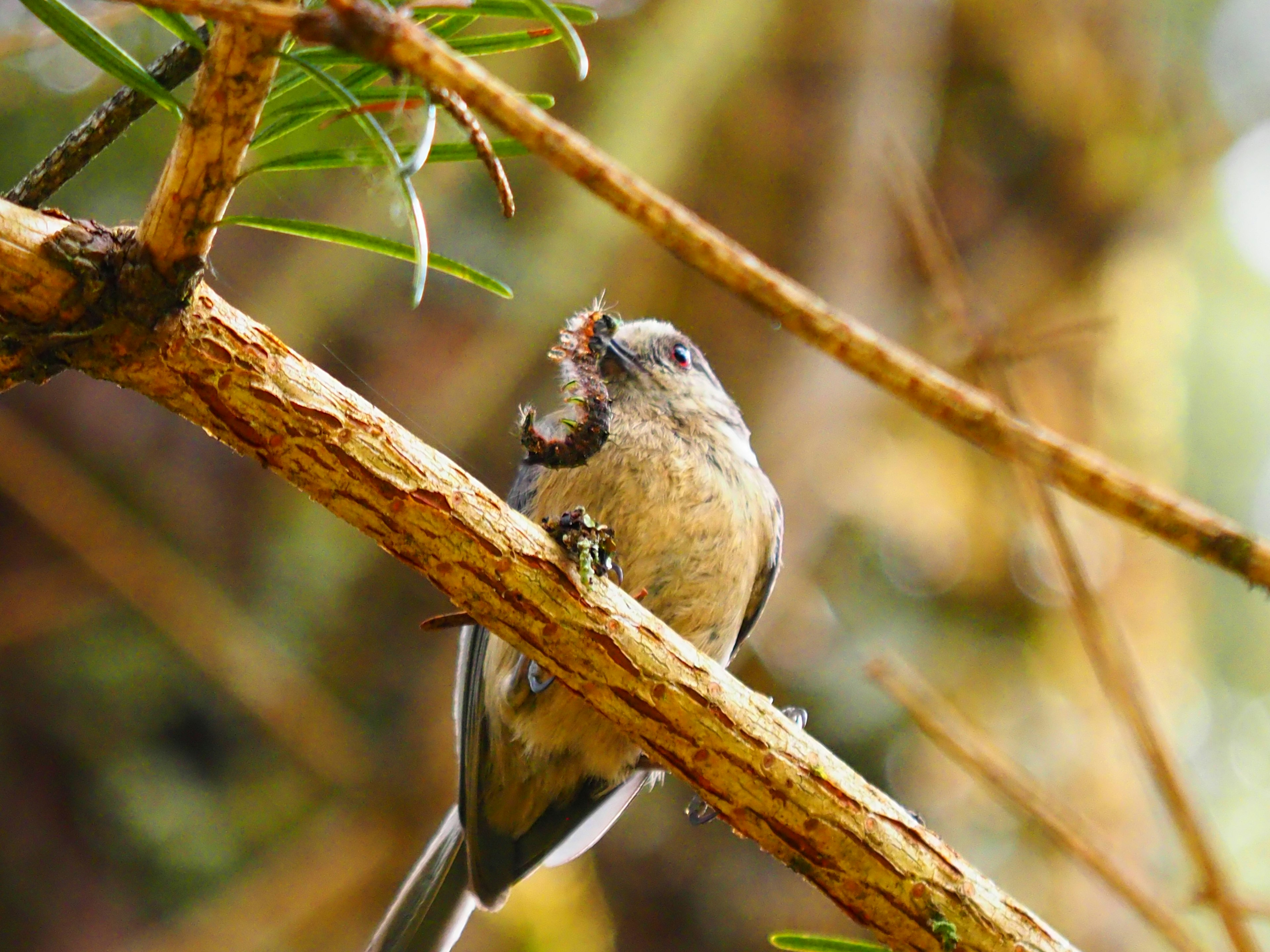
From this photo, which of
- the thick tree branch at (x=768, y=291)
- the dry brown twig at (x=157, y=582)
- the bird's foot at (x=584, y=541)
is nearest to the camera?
the thick tree branch at (x=768, y=291)

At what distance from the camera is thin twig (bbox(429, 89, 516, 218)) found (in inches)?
44.9

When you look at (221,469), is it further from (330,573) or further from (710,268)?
(710,268)

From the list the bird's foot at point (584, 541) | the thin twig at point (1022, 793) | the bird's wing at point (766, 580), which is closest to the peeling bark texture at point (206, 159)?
the bird's foot at point (584, 541)

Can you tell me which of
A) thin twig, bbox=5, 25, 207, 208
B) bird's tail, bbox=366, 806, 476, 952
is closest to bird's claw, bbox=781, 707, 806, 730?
bird's tail, bbox=366, 806, 476, 952

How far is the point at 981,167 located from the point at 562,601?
5.20 meters

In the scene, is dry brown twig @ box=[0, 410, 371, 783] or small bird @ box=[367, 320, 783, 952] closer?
small bird @ box=[367, 320, 783, 952]

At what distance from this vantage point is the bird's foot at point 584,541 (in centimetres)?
173

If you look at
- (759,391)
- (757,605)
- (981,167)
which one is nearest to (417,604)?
(759,391)

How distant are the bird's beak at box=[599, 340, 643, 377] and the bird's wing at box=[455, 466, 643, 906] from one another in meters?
0.33

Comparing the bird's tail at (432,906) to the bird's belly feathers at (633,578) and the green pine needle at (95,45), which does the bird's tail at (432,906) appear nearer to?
the bird's belly feathers at (633,578)

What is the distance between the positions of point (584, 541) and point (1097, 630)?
0.85m

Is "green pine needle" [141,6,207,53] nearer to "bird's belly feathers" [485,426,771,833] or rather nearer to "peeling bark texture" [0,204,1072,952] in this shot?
"peeling bark texture" [0,204,1072,952]

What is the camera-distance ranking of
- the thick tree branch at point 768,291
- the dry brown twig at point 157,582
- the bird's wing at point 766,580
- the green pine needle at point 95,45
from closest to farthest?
the thick tree branch at point 768,291 < the green pine needle at point 95,45 < the bird's wing at point 766,580 < the dry brown twig at point 157,582

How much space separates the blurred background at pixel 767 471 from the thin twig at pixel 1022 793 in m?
1.46
